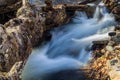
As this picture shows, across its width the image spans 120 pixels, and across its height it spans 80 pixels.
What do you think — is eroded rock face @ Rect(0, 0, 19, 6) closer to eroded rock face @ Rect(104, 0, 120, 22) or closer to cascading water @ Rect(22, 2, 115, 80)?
cascading water @ Rect(22, 2, 115, 80)

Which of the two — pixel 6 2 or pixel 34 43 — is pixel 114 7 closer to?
pixel 6 2

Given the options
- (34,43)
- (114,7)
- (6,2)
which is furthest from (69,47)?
(114,7)

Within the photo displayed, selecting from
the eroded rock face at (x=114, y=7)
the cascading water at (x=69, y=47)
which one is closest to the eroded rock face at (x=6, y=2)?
the cascading water at (x=69, y=47)

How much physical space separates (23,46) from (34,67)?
8.80ft

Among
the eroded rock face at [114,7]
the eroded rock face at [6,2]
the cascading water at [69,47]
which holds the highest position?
the eroded rock face at [6,2]

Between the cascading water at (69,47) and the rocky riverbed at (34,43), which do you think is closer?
the rocky riverbed at (34,43)

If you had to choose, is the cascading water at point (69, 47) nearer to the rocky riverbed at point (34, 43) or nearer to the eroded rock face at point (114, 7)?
the eroded rock face at point (114, 7)

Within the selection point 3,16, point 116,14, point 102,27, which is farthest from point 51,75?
point 116,14

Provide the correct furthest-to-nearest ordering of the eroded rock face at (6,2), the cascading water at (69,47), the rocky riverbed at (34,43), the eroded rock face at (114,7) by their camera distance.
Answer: the eroded rock face at (114,7) < the eroded rock face at (6,2) < the cascading water at (69,47) < the rocky riverbed at (34,43)

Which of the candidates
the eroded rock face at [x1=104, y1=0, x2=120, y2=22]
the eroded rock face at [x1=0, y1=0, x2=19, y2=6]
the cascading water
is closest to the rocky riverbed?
the cascading water

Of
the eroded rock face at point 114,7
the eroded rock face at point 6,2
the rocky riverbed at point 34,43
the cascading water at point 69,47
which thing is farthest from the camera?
the eroded rock face at point 114,7

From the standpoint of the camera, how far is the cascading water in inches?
Answer: 508

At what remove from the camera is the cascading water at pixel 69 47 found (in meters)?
12.9

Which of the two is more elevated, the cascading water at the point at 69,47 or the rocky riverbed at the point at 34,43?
the rocky riverbed at the point at 34,43
